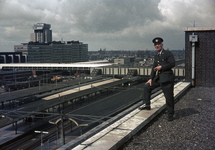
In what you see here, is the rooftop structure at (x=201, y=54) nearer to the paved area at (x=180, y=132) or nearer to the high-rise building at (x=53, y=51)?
the paved area at (x=180, y=132)

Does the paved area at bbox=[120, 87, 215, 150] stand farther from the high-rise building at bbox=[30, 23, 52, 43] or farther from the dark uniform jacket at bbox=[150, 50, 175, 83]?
the high-rise building at bbox=[30, 23, 52, 43]

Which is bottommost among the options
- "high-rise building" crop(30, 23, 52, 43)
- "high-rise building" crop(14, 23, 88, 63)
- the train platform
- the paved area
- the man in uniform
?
the paved area

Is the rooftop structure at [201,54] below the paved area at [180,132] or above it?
above

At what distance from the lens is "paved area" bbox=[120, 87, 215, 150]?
212cm

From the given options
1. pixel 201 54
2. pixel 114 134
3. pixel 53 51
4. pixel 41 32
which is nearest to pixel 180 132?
pixel 114 134

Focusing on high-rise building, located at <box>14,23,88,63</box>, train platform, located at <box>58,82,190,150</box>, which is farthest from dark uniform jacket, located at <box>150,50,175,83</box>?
high-rise building, located at <box>14,23,88,63</box>

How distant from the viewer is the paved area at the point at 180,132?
212 cm

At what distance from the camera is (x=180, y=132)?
8.20ft

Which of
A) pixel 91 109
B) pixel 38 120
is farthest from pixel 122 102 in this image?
pixel 38 120

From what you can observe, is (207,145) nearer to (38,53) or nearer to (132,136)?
(132,136)

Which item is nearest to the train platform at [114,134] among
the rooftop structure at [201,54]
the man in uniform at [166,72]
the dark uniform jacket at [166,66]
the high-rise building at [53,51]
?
the man in uniform at [166,72]

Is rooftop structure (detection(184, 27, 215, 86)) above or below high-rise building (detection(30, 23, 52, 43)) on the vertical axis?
below

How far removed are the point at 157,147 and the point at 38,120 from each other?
1495 centimetres

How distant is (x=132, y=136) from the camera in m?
2.35
